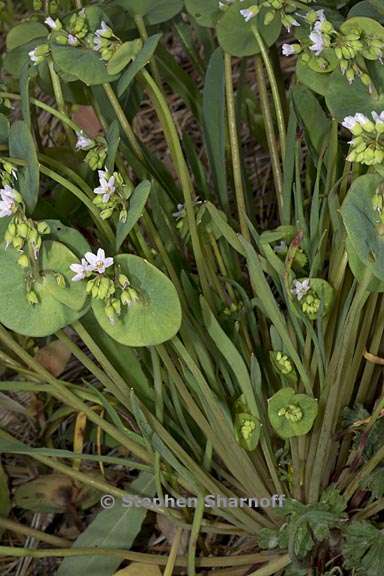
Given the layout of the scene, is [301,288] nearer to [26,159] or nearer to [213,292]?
[213,292]

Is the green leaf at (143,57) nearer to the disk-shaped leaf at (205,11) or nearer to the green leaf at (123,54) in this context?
the green leaf at (123,54)

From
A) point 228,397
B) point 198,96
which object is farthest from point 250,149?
point 228,397

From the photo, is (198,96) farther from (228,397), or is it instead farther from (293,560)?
(293,560)

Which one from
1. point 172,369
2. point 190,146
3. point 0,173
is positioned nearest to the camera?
point 0,173

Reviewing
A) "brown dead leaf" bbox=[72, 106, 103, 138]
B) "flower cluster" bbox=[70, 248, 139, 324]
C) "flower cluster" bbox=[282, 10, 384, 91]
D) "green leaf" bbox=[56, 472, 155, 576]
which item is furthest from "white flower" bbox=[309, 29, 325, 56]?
"brown dead leaf" bbox=[72, 106, 103, 138]

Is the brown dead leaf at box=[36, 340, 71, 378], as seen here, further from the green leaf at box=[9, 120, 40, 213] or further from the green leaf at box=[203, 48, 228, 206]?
the green leaf at box=[9, 120, 40, 213]

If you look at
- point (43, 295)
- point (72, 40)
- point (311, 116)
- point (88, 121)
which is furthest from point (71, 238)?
point (88, 121)
